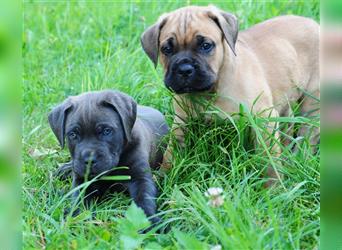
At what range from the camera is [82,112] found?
13.8 feet

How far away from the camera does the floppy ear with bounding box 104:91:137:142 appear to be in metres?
4.26

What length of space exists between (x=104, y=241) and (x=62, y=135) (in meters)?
1.26

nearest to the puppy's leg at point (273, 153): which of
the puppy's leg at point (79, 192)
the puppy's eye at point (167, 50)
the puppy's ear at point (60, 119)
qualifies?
the puppy's eye at point (167, 50)

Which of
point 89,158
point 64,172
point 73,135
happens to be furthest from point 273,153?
point 64,172

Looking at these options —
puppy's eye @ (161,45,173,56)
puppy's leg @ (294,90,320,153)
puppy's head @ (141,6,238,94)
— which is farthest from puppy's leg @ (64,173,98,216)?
puppy's leg @ (294,90,320,153)

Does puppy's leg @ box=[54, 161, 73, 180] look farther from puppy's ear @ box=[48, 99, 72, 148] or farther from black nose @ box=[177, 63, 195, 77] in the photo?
black nose @ box=[177, 63, 195, 77]

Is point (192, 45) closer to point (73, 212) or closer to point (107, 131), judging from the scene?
point (107, 131)

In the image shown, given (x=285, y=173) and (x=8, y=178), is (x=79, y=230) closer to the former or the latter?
(x=285, y=173)

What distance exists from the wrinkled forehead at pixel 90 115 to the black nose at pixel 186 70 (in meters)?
0.55

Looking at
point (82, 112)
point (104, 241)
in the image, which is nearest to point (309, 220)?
point (104, 241)

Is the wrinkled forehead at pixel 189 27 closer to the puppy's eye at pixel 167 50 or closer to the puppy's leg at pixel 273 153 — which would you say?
the puppy's eye at pixel 167 50

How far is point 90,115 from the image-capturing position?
13.7 ft

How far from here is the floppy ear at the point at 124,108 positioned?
426cm

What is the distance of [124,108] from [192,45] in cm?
71
